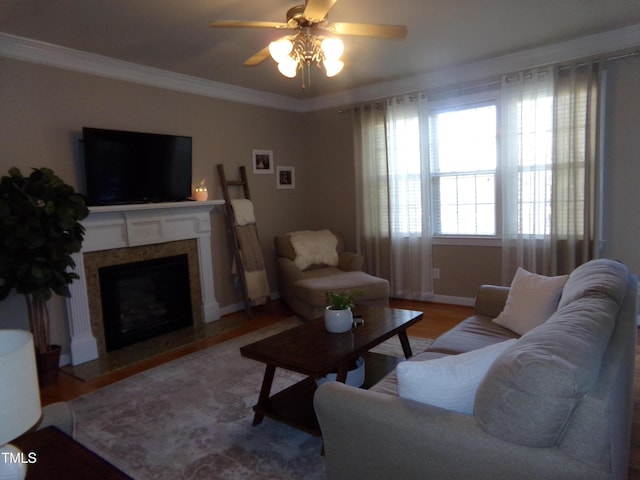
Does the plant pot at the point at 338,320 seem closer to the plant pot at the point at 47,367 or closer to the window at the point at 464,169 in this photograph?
the plant pot at the point at 47,367

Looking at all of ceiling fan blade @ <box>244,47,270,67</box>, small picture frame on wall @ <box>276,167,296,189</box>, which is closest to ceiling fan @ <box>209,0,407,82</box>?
ceiling fan blade @ <box>244,47,270,67</box>

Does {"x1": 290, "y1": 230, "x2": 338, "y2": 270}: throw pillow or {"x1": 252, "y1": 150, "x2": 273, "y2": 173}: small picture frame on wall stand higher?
{"x1": 252, "y1": 150, "x2": 273, "y2": 173}: small picture frame on wall

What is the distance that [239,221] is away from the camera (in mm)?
4602

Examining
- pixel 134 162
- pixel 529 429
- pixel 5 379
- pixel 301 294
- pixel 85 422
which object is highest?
pixel 134 162

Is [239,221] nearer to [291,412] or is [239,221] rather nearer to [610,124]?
[291,412]

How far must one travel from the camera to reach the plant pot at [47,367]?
302 centimetres

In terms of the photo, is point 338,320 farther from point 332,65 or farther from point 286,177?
point 286,177

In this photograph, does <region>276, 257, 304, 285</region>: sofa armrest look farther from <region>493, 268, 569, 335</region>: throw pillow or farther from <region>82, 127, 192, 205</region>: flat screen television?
<region>493, 268, 569, 335</region>: throw pillow

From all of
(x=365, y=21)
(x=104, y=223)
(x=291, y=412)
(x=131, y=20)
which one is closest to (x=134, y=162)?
(x=104, y=223)

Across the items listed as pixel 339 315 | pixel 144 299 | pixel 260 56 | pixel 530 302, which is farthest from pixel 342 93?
pixel 530 302

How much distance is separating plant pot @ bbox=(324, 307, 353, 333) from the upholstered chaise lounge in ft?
4.19

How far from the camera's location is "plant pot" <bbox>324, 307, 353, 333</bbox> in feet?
8.30

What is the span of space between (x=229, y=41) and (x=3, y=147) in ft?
6.13

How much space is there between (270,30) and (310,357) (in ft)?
8.04
